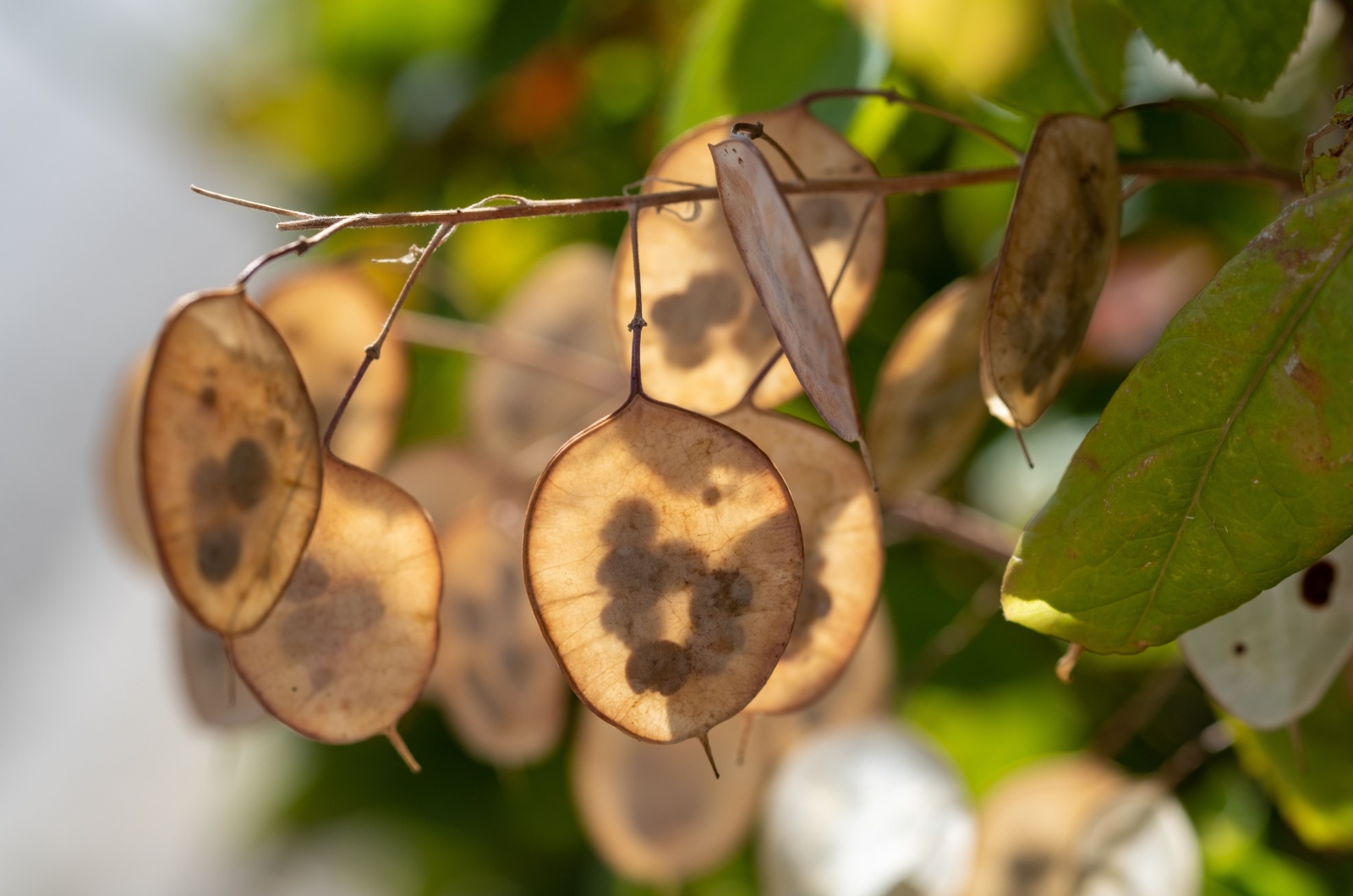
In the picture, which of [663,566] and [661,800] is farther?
[661,800]

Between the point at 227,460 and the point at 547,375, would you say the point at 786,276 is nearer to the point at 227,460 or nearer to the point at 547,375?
the point at 227,460

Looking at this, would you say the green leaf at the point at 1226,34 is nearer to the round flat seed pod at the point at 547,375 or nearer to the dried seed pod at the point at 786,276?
the dried seed pod at the point at 786,276

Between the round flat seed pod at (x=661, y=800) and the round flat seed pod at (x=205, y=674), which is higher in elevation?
the round flat seed pod at (x=205, y=674)

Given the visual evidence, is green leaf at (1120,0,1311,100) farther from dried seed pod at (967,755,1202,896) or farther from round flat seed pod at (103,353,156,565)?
round flat seed pod at (103,353,156,565)

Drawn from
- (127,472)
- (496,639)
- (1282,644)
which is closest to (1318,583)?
(1282,644)

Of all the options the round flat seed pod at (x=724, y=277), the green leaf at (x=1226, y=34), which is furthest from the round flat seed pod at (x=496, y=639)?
the green leaf at (x=1226, y=34)

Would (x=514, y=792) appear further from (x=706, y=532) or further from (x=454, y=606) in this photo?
(x=706, y=532)
